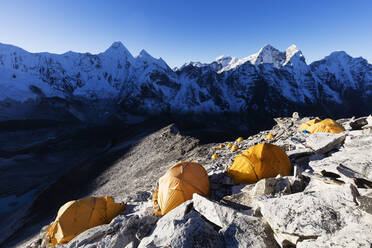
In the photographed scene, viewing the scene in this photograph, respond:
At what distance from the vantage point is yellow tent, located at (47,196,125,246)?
5.43 metres

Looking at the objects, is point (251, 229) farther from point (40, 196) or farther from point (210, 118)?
point (210, 118)

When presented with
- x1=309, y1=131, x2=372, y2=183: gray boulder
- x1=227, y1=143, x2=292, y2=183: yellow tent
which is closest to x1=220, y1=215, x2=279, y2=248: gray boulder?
x1=309, y1=131, x2=372, y2=183: gray boulder

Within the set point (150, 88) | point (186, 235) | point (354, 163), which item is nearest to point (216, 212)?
point (186, 235)

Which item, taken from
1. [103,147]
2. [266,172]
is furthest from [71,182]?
[266,172]

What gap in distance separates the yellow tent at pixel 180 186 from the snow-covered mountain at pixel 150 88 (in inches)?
3028

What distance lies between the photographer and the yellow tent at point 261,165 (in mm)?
5184

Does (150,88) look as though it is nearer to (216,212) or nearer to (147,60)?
(147,60)

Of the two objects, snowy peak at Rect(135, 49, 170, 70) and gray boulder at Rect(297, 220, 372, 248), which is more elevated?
snowy peak at Rect(135, 49, 170, 70)

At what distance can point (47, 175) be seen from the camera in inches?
1082

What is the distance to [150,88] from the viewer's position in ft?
297

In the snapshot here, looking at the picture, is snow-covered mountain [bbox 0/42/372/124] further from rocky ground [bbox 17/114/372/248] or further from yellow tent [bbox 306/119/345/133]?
rocky ground [bbox 17/114/372/248]

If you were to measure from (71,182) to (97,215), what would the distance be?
2182 cm

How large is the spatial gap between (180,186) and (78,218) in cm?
404

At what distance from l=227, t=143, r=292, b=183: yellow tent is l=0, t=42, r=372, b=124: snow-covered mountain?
76713 mm
